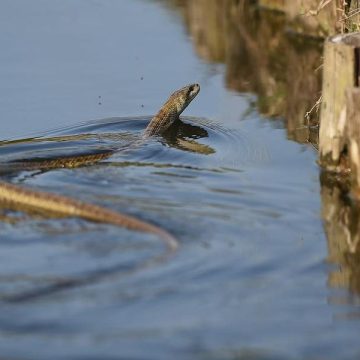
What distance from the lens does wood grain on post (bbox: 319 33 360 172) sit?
11.3m

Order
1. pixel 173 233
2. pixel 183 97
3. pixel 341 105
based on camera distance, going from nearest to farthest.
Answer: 1. pixel 173 233
2. pixel 341 105
3. pixel 183 97

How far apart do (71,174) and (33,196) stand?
3.74 feet

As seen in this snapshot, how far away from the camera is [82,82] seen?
17141mm

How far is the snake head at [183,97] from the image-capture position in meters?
14.8

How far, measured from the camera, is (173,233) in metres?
9.84

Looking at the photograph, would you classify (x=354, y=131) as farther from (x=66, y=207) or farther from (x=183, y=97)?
(x=183, y=97)

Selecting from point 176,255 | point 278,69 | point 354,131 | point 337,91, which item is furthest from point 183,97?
point 176,255

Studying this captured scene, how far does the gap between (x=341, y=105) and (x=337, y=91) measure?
0.16 metres

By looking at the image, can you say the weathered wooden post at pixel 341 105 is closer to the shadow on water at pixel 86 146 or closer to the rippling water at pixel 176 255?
the rippling water at pixel 176 255

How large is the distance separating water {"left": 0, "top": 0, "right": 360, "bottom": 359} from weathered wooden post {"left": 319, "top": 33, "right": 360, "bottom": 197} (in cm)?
35

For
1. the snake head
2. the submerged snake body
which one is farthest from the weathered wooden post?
the snake head

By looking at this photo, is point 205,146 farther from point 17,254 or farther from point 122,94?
point 17,254

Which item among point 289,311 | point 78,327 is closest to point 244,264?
point 289,311

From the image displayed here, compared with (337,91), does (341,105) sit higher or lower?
lower
